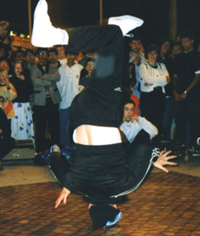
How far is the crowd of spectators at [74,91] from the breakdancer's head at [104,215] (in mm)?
3722

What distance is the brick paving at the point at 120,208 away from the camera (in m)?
3.76

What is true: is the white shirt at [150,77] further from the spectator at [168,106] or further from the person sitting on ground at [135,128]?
the person sitting on ground at [135,128]

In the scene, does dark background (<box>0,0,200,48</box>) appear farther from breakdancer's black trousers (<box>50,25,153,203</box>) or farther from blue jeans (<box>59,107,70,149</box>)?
breakdancer's black trousers (<box>50,25,153,203</box>)

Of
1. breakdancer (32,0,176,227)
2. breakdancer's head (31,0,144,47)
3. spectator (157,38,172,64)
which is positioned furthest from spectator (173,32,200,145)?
breakdancer's head (31,0,144,47)

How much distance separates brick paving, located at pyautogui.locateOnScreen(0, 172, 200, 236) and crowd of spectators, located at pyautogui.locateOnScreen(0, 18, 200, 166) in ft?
6.97

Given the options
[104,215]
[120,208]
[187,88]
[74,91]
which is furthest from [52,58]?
[104,215]

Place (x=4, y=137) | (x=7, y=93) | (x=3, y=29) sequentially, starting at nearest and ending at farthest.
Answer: (x=4, y=137) < (x=7, y=93) < (x=3, y=29)

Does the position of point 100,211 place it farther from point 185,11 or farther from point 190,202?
point 185,11

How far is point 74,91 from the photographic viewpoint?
25.4 ft

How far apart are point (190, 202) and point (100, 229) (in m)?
1.30

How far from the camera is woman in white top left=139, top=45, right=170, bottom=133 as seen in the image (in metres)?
7.56

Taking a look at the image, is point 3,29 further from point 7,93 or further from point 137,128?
point 137,128

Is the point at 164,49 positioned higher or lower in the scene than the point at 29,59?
higher

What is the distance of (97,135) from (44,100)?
4451mm
